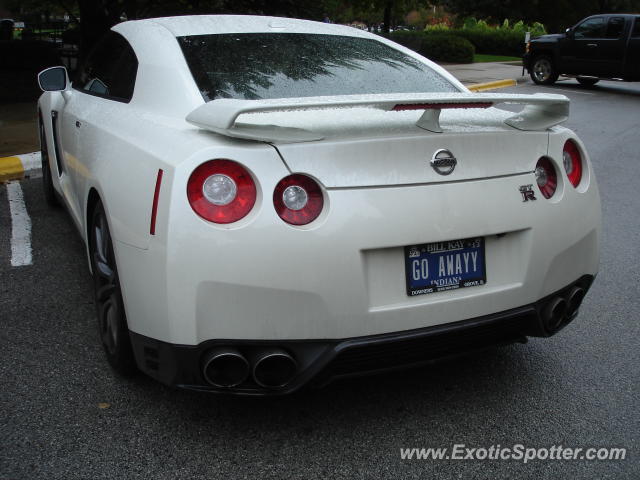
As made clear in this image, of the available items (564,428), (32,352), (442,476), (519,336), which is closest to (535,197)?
(519,336)

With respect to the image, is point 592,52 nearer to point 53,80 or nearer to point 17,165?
point 17,165

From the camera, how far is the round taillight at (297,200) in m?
2.36

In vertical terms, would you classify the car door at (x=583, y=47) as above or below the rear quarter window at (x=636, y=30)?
below

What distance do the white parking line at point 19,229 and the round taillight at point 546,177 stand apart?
3346 millimetres

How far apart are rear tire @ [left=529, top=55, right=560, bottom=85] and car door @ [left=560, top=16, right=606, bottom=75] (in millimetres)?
432

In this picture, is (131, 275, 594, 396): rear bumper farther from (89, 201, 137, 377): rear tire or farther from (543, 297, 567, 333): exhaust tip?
(89, 201, 137, 377): rear tire

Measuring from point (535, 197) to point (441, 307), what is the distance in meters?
0.58

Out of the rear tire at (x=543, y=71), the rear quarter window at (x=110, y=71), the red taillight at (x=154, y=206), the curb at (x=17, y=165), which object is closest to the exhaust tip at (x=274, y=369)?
the red taillight at (x=154, y=206)

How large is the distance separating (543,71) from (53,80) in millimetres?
17237

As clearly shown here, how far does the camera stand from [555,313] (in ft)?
9.42

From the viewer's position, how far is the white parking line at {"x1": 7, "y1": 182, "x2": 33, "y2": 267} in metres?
4.80

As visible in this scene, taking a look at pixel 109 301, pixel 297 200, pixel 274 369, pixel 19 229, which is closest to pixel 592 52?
pixel 19 229

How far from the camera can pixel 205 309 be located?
2.34 m

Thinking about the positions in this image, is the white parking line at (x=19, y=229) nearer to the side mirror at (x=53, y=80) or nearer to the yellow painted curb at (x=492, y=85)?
the side mirror at (x=53, y=80)
